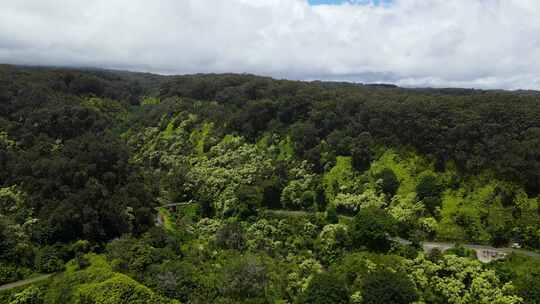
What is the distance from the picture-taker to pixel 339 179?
196 feet

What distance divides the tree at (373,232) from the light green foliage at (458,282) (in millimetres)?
4543

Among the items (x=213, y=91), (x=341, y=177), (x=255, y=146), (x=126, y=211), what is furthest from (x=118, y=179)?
(x=213, y=91)

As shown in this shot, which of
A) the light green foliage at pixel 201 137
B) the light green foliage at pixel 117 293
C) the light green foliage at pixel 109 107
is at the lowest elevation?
the light green foliage at pixel 117 293

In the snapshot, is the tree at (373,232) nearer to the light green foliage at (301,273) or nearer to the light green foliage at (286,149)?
the light green foliage at (301,273)

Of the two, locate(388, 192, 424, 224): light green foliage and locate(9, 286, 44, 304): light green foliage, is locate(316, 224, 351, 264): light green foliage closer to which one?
locate(388, 192, 424, 224): light green foliage

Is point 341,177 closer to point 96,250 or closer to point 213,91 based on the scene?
point 96,250

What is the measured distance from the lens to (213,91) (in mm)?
99562

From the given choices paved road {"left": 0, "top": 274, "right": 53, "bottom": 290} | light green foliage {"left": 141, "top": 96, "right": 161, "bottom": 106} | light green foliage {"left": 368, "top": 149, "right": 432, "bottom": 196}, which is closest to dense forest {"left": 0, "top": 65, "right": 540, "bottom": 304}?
light green foliage {"left": 368, "top": 149, "right": 432, "bottom": 196}

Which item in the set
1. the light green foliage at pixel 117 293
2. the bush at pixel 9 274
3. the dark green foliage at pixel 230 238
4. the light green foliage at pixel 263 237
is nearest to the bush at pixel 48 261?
the bush at pixel 9 274

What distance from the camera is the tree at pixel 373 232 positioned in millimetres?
42562

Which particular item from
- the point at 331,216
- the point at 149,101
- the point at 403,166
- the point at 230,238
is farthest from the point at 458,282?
the point at 149,101

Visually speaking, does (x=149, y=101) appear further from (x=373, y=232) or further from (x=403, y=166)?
(x=373, y=232)

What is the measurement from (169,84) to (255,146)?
55.9 meters

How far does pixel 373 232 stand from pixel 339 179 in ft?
59.2
